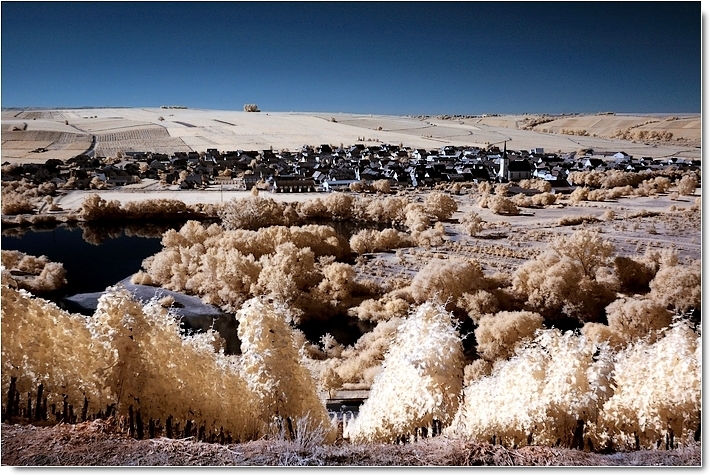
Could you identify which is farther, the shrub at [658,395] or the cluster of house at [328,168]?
the cluster of house at [328,168]

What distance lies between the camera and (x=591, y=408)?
3.04 m

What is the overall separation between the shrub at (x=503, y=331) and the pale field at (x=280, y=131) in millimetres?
2082

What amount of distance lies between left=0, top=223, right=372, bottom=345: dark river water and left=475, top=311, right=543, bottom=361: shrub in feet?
4.54

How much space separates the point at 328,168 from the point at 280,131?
1062 millimetres

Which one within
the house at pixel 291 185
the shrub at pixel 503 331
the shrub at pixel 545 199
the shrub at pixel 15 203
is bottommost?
the shrub at pixel 503 331

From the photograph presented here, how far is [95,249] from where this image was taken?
509 cm

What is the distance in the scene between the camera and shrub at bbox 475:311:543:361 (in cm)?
509

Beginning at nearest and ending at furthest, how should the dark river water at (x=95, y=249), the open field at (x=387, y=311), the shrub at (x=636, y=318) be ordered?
the open field at (x=387, y=311)
the dark river water at (x=95, y=249)
the shrub at (x=636, y=318)

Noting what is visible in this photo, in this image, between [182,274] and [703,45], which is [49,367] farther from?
[703,45]

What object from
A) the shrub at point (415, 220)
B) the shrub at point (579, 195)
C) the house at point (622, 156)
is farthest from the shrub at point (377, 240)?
the house at point (622, 156)

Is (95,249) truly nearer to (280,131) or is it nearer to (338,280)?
(338,280)

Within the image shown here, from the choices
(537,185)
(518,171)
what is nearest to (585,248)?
(537,185)

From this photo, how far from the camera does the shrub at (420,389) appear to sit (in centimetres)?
329

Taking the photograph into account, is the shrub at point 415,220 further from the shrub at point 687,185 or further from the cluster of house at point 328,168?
the shrub at point 687,185
